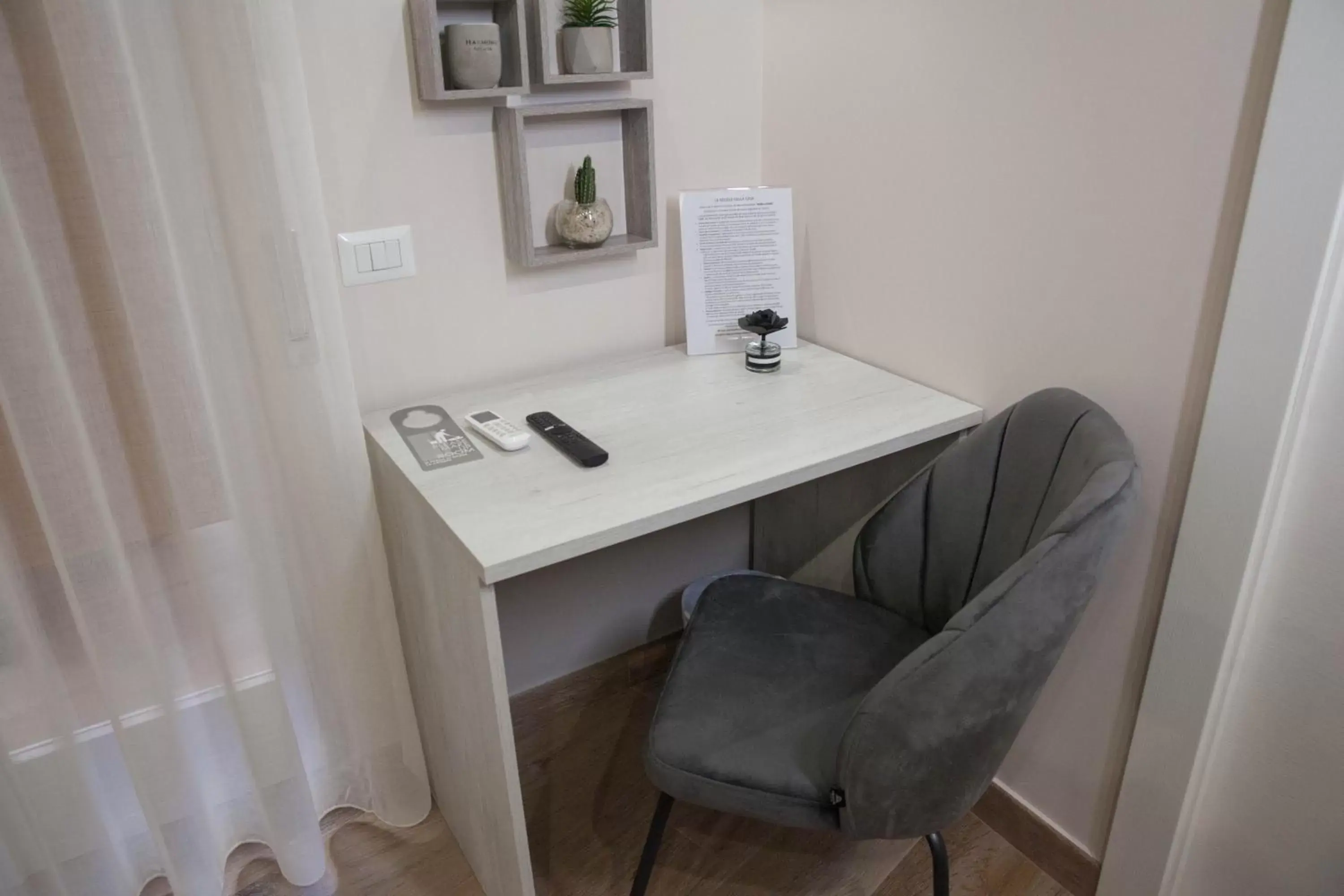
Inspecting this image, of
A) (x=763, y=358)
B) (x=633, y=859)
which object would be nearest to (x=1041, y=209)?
(x=763, y=358)

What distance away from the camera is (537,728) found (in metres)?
1.82

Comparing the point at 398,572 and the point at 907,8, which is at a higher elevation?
the point at 907,8

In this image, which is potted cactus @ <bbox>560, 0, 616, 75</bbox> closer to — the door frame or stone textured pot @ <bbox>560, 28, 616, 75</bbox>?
stone textured pot @ <bbox>560, 28, 616, 75</bbox>

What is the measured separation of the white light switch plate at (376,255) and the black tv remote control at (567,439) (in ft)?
1.05

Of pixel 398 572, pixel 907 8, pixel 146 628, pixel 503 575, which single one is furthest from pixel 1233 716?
pixel 146 628

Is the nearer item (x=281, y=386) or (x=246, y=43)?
(x=246, y=43)

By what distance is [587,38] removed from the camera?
1419mm

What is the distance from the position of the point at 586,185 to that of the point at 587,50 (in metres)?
0.21

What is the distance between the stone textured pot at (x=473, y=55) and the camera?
1331 mm

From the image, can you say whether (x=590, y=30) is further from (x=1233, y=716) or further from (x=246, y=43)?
(x=1233, y=716)

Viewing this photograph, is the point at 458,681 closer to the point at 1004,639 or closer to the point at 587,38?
the point at 1004,639

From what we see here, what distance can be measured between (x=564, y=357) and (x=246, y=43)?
0.74 meters

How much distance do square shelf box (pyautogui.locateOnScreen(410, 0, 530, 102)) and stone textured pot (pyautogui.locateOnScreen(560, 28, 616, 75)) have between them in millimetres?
75

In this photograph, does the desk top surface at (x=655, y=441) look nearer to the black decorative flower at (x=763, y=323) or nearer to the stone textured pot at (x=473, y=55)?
the black decorative flower at (x=763, y=323)
